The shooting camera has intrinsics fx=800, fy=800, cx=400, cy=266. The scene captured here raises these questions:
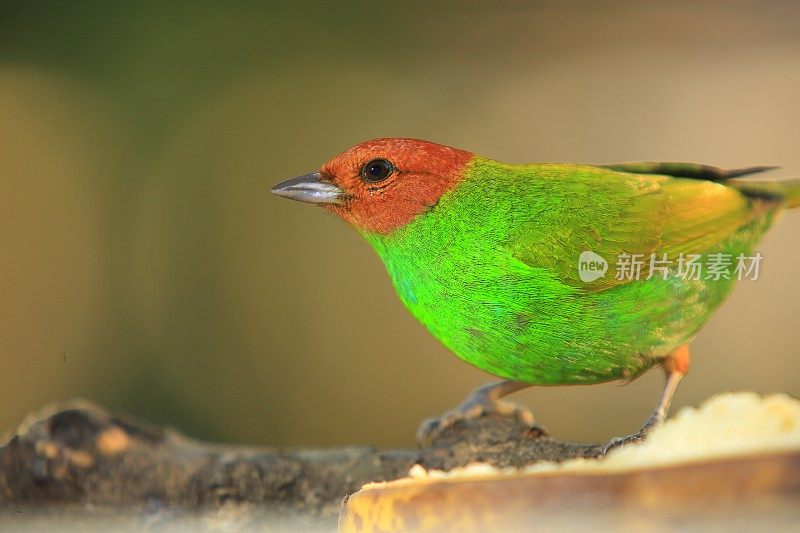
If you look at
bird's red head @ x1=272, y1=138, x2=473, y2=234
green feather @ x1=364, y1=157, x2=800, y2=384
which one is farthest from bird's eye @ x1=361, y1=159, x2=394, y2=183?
green feather @ x1=364, y1=157, x2=800, y2=384

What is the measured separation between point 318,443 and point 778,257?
120 centimetres

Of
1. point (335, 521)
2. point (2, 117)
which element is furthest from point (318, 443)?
point (2, 117)

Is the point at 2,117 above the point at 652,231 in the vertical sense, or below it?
above

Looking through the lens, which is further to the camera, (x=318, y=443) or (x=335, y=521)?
(x=318, y=443)

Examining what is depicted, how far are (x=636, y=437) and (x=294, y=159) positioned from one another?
98 centimetres

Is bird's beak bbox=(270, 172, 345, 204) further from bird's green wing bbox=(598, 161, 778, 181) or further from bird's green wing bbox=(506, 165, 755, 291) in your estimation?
bird's green wing bbox=(598, 161, 778, 181)

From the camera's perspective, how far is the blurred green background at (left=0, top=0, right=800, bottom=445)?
1626 mm

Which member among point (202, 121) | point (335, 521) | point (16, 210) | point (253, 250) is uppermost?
point (202, 121)

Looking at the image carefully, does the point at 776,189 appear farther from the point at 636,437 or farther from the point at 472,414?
the point at 472,414

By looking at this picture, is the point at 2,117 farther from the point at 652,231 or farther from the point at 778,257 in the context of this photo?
the point at 778,257

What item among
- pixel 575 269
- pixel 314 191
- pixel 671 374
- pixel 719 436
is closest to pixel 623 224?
pixel 575 269

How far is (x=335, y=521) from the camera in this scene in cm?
144

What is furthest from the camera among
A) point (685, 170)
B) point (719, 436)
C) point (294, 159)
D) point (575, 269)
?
point (294, 159)

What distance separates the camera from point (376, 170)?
1596 millimetres
